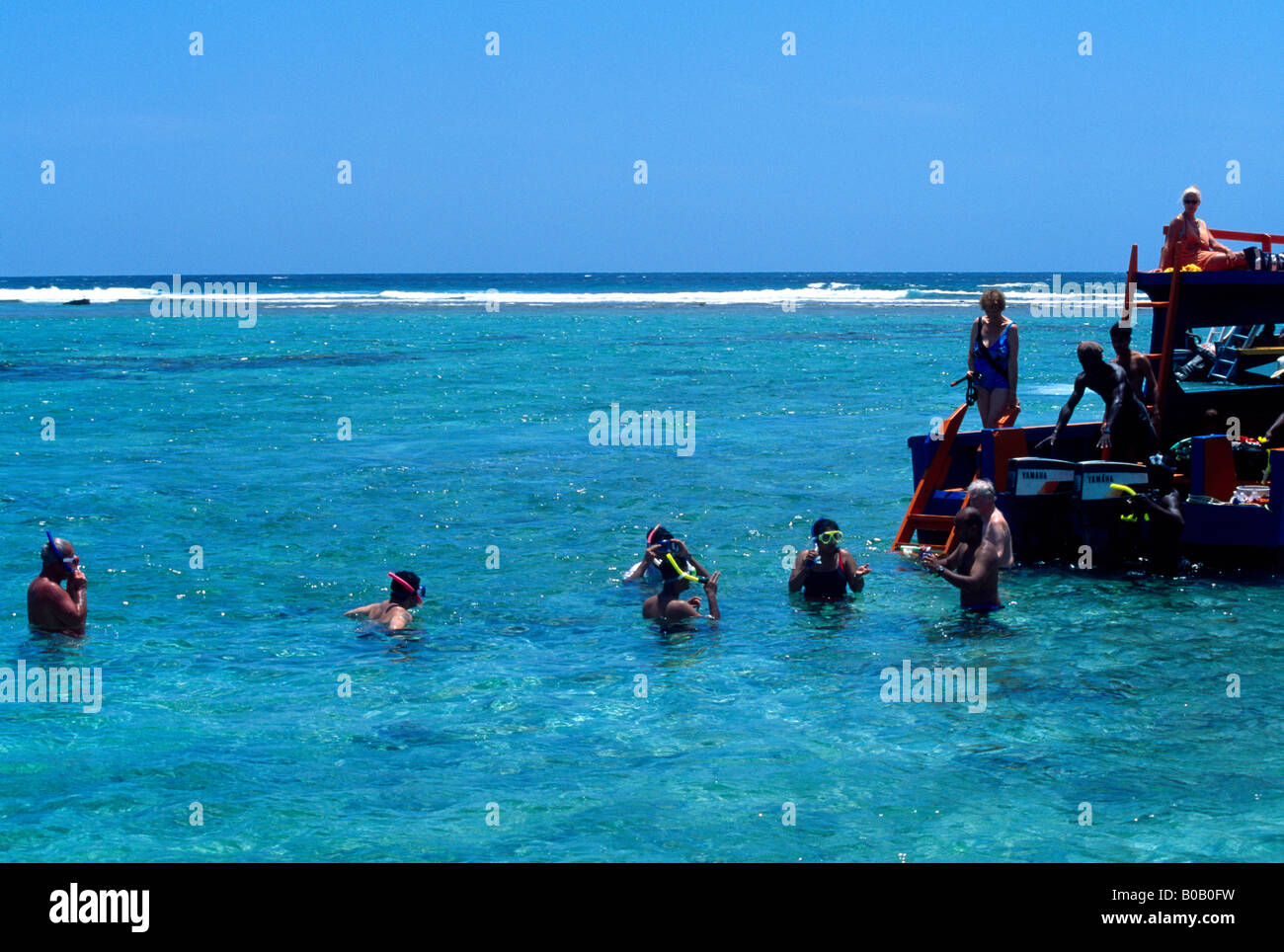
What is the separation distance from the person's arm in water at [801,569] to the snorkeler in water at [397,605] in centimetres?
334

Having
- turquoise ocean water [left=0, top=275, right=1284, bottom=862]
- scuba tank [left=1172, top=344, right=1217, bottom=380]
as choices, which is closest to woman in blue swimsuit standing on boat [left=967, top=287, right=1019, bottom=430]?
turquoise ocean water [left=0, top=275, right=1284, bottom=862]

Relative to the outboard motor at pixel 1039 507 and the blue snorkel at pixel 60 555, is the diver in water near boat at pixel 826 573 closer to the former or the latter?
the outboard motor at pixel 1039 507

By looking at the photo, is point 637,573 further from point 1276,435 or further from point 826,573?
point 1276,435

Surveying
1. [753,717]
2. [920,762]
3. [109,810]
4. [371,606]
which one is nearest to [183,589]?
[371,606]

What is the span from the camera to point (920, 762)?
25.1 ft

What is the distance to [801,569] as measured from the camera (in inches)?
446

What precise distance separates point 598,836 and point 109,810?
2.82 metres

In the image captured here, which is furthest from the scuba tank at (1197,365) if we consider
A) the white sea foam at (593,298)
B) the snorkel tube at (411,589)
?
the white sea foam at (593,298)

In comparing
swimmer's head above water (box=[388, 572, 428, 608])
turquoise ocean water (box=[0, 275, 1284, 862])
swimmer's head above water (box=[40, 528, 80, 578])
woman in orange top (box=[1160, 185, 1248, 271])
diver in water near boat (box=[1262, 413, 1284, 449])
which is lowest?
turquoise ocean water (box=[0, 275, 1284, 862])

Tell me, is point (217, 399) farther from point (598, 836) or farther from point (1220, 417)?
point (598, 836)

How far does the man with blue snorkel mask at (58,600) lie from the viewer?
32.0 ft

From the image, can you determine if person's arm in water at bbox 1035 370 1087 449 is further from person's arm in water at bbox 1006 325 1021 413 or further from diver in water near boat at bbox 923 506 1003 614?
diver in water near boat at bbox 923 506 1003 614

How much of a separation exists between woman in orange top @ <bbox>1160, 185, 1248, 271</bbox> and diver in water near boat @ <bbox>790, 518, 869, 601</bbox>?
504 centimetres

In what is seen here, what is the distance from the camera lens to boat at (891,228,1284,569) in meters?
12.0
